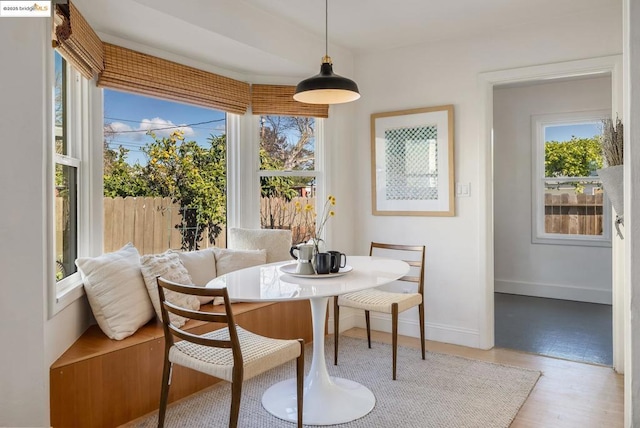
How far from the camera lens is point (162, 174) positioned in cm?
319

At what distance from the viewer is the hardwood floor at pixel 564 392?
2.35m

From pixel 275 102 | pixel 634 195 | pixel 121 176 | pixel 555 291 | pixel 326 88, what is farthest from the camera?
pixel 555 291

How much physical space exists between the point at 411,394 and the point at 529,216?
3479 millimetres

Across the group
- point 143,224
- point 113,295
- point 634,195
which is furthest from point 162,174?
point 634,195

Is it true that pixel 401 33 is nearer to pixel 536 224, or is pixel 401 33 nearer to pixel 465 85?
pixel 465 85

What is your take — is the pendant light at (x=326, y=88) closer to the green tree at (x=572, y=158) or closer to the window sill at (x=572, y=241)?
the green tree at (x=572, y=158)

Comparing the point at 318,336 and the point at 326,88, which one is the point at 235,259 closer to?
the point at 318,336

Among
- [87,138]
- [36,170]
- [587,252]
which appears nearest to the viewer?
[36,170]

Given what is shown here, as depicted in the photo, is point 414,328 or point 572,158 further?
point 572,158

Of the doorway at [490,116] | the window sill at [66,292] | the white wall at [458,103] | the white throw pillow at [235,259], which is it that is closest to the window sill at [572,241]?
the doorway at [490,116]

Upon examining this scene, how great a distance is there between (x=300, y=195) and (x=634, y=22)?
2.76m

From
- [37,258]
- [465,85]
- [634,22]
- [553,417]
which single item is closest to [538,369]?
[553,417]

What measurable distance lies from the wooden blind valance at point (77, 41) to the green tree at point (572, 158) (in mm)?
4690

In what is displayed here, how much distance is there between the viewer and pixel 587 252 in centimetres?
504
